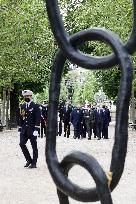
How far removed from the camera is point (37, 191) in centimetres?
1084

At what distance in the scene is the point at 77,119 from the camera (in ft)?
96.7

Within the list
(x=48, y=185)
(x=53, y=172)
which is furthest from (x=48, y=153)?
(x=48, y=185)

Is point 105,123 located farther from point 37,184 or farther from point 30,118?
point 37,184

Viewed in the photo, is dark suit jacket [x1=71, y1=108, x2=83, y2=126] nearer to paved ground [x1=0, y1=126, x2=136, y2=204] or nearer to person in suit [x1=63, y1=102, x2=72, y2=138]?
person in suit [x1=63, y1=102, x2=72, y2=138]

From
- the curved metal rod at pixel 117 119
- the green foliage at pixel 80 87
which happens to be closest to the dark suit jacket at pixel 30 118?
the curved metal rod at pixel 117 119

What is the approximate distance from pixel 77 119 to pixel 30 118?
15004 millimetres

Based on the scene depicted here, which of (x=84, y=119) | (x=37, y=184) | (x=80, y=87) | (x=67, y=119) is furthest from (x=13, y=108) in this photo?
(x=80, y=87)

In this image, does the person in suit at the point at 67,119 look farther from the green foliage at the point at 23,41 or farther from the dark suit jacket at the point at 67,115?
the green foliage at the point at 23,41

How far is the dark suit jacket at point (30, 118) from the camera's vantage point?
1448 cm

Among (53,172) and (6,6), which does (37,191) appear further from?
(6,6)

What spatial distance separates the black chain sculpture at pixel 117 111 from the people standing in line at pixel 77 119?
76.2ft

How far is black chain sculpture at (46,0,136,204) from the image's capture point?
5.25 m

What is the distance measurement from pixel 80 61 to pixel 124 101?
651 mm

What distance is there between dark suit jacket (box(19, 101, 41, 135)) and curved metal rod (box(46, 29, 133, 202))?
8572 millimetres
